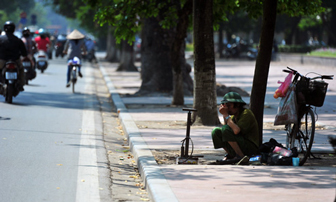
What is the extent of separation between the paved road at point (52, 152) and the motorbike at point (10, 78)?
0.29 m

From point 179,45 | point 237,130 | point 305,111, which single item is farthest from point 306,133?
point 179,45

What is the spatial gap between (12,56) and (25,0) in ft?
238

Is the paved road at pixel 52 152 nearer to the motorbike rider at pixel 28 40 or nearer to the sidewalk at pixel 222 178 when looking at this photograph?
the sidewalk at pixel 222 178

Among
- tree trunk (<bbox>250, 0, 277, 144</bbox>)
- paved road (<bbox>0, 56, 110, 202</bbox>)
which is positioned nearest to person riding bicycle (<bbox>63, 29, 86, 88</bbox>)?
paved road (<bbox>0, 56, 110, 202</bbox>)

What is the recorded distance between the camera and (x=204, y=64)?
38.6 ft

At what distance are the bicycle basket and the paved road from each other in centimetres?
257

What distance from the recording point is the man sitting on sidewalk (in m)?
7.92

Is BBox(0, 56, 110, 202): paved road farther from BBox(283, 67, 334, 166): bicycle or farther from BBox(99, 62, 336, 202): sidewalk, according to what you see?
BBox(283, 67, 334, 166): bicycle

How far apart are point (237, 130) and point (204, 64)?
4014 mm

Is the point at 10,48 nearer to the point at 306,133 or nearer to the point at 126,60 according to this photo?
the point at 306,133

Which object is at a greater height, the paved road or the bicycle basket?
the bicycle basket

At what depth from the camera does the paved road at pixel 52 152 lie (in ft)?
22.1

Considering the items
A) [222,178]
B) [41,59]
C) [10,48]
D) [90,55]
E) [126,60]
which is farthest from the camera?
[90,55]

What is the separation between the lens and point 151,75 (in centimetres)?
1961
